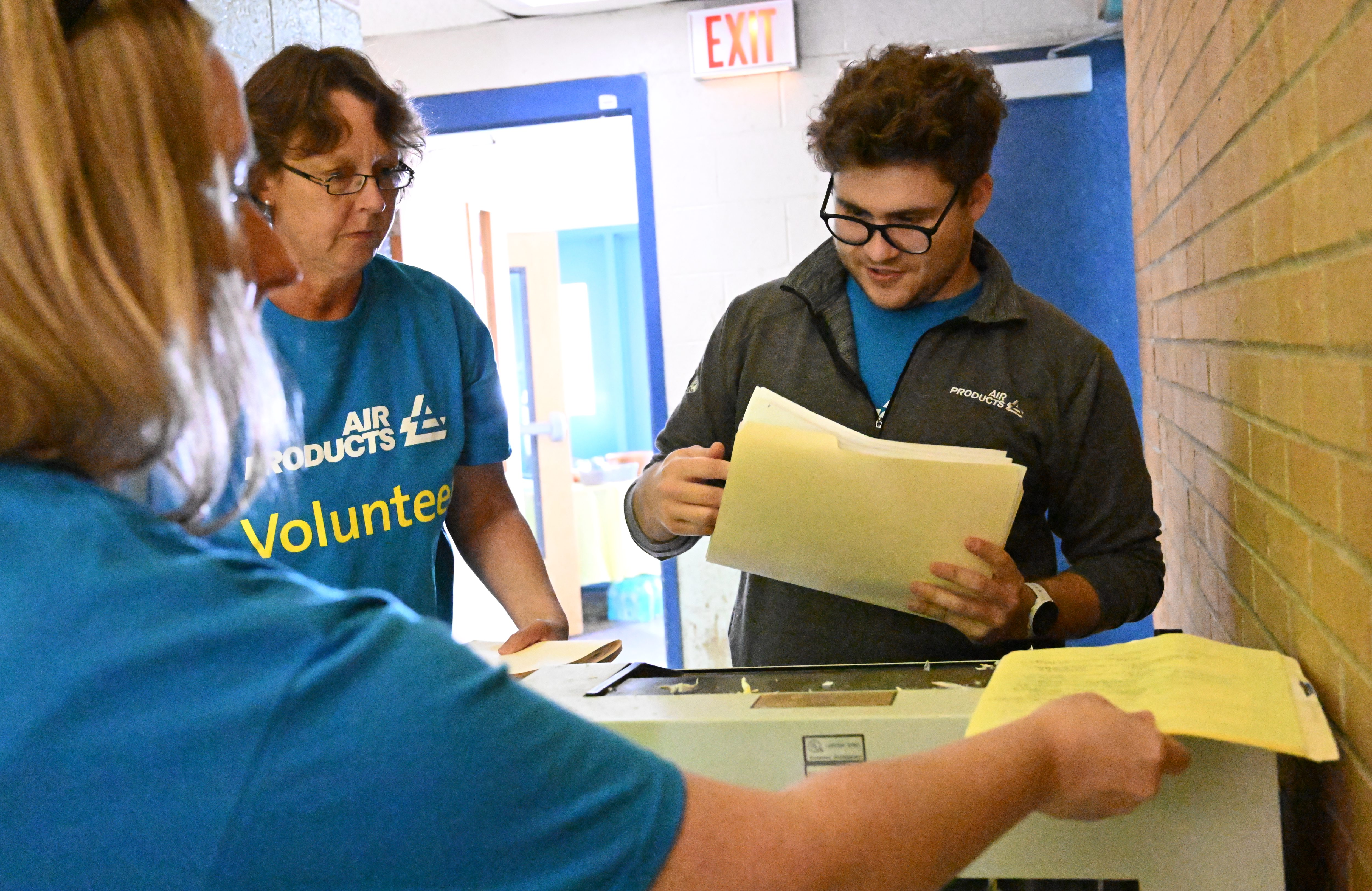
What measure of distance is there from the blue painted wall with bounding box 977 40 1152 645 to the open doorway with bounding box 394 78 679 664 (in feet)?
4.00

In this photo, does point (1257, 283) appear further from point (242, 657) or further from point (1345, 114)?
point (242, 657)

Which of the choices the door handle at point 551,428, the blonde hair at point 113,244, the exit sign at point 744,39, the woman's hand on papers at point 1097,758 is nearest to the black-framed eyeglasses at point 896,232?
the woman's hand on papers at point 1097,758

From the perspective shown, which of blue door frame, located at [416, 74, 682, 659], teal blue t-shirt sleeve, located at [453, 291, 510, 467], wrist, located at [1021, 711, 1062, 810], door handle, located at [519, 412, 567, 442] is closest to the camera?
wrist, located at [1021, 711, 1062, 810]

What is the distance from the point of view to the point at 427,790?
52 centimetres

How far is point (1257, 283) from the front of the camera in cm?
118

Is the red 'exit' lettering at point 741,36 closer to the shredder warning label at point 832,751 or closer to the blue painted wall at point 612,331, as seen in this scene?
the shredder warning label at point 832,751

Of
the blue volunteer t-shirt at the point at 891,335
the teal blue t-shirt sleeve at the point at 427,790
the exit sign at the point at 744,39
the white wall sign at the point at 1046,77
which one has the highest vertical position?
the exit sign at the point at 744,39

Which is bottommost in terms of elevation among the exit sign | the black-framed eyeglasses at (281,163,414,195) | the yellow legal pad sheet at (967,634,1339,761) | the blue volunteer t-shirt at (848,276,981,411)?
the yellow legal pad sheet at (967,634,1339,761)

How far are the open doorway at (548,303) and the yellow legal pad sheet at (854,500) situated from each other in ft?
8.21

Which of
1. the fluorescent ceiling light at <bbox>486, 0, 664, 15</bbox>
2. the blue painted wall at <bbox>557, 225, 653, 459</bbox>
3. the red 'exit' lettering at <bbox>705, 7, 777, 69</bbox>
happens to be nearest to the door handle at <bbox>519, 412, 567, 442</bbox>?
the fluorescent ceiling light at <bbox>486, 0, 664, 15</bbox>

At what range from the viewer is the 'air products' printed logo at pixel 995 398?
1479mm

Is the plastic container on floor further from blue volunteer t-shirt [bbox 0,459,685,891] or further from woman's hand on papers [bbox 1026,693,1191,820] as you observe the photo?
blue volunteer t-shirt [bbox 0,459,685,891]

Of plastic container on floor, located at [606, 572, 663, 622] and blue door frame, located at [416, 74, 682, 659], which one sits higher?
blue door frame, located at [416, 74, 682, 659]

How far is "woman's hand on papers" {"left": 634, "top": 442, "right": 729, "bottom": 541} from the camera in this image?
54.6 inches
